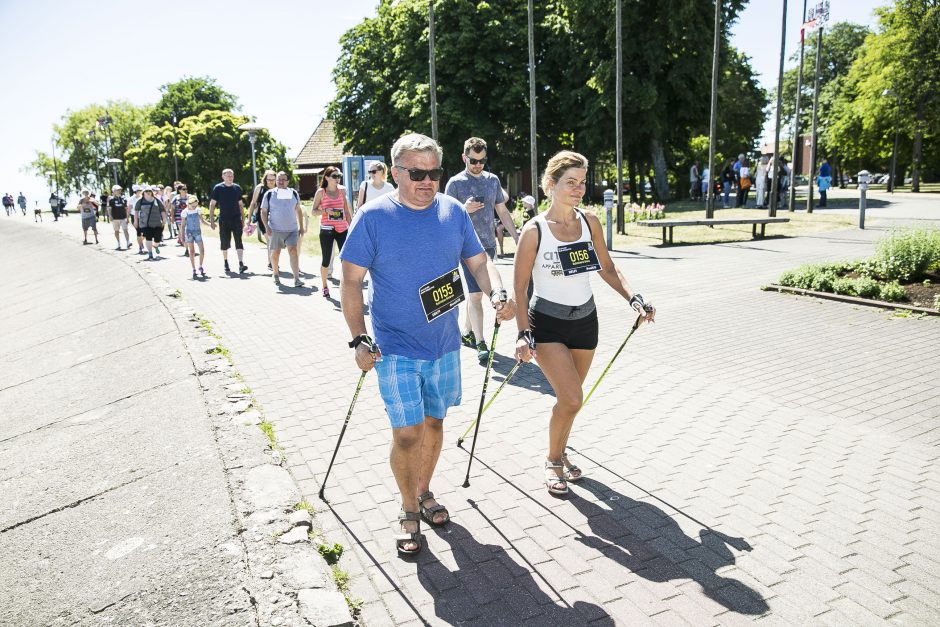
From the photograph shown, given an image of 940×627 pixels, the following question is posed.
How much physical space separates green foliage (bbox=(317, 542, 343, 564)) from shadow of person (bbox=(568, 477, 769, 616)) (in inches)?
50.6

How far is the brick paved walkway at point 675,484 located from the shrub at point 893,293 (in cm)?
95

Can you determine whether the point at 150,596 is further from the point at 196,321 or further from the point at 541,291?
the point at 196,321

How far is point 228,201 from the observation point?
46.7ft

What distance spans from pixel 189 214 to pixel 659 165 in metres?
24.5

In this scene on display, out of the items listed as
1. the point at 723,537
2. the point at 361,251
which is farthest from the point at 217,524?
the point at 723,537

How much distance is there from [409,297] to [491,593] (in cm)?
149

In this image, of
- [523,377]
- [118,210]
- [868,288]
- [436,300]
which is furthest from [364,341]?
[118,210]

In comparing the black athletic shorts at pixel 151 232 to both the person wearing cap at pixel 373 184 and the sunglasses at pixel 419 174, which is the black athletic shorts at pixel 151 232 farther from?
the sunglasses at pixel 419 174

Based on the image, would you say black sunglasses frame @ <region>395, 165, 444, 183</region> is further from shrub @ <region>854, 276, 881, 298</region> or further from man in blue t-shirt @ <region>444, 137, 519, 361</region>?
shrub @ <region>854, 276, 881, 298</region>

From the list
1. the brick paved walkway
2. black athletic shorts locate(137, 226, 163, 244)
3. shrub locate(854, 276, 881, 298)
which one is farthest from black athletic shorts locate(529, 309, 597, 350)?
black athletic shorts locate(137, 226, 163, 244)

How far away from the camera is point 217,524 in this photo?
423 cm

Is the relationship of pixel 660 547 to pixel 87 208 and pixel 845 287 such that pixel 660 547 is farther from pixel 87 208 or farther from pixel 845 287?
pixel 87 208

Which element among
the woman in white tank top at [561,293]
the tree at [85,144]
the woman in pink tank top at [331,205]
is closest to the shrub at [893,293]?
the woman in white tank top at [561,293]

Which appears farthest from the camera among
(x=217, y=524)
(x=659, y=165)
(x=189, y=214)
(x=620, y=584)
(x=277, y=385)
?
(x=659, y=165)
